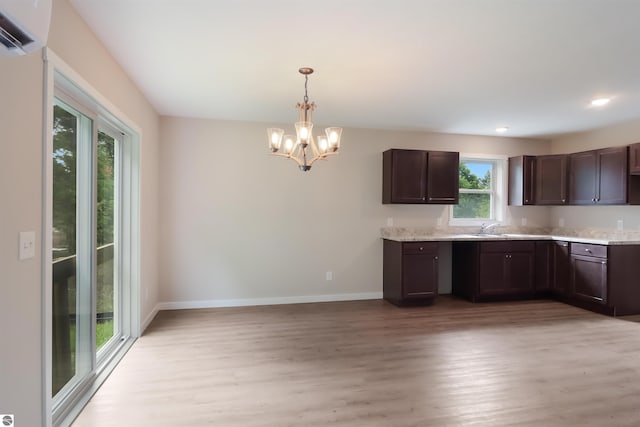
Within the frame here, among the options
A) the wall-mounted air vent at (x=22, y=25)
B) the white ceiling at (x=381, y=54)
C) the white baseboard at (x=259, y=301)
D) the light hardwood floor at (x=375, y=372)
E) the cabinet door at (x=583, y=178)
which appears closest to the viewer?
the wall-mounted air vent at (x=22, y=25)

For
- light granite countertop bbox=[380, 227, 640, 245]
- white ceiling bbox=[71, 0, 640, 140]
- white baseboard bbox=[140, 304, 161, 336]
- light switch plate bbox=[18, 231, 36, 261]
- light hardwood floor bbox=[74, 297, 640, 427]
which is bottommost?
light hardwood floor bbox=[74, 297, 640, 427]

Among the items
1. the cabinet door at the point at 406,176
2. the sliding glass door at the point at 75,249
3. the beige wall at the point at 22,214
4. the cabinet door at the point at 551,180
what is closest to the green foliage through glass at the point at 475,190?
the cabinet door at the point at 551,180

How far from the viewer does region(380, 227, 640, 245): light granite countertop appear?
438 centimetres

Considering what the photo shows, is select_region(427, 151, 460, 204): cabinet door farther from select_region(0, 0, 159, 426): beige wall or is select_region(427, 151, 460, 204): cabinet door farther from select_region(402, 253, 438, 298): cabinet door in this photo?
select_region(0, 0, 159, 426): beige wall

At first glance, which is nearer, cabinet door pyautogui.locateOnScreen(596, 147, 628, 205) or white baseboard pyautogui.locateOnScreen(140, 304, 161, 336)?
white baseboard pyautogui.locateOnScreen(140, 304, 161, 336)

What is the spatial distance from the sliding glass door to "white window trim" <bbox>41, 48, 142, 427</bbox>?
9cm

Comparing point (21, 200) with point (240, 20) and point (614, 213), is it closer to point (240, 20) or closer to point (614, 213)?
point (240, 20)

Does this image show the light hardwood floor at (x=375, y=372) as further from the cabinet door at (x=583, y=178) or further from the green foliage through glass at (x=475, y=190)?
the green foliage through glass at (x=475, y=190)

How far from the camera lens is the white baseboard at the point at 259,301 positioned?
432 centimetres

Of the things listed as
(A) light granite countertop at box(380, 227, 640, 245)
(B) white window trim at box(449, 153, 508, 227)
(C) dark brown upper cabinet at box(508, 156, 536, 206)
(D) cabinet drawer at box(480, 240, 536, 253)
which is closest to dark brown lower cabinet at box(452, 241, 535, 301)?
(D) cabinet drawer at box(480, 240, 536, 253)

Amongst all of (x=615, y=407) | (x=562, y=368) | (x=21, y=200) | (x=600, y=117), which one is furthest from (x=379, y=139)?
(x=21, y=200)

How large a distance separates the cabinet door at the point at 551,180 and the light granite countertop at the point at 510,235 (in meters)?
0.56

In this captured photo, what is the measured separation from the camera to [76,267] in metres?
2.28

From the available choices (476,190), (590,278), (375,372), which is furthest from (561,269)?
(375,372)
